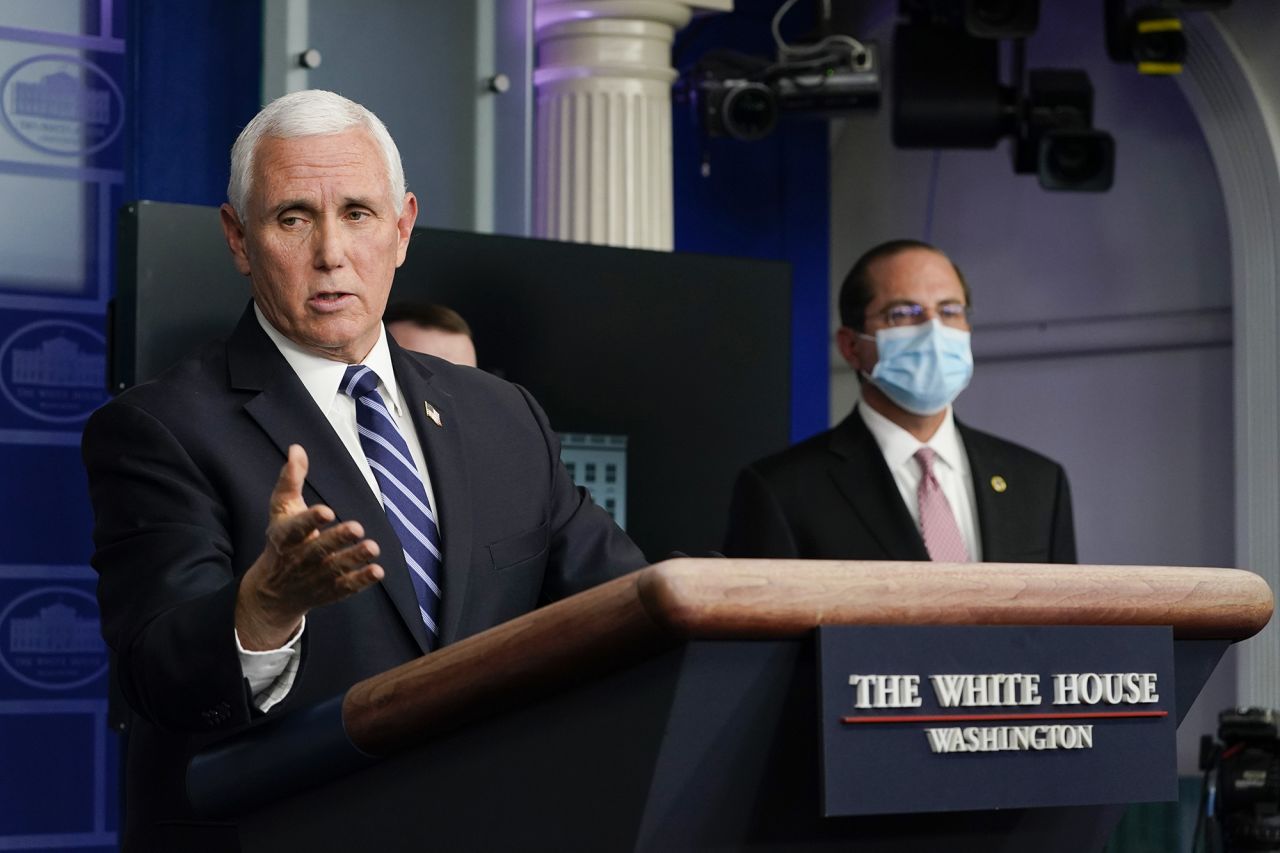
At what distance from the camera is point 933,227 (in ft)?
26.3

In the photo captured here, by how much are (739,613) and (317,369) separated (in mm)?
705

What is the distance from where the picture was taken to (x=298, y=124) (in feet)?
5.18

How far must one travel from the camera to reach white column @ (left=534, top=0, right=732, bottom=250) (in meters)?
5.31

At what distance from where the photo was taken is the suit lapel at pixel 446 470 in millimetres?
1501

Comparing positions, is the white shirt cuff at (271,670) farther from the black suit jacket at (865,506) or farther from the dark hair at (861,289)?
the dark hair at (861,289)

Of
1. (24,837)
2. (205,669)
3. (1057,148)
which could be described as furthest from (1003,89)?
(205,669)

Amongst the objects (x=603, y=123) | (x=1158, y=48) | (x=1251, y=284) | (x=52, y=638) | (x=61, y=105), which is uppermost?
(x=1158, y=48)

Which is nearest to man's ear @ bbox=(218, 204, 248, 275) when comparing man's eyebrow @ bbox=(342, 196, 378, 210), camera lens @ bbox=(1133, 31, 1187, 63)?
man's eyebrow @ bbox=(342, 196, 378, 210)

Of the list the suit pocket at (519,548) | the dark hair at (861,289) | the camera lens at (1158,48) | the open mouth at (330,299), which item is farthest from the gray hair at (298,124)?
the camera lens at (1158,48)

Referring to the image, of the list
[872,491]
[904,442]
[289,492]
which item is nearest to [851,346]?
[904,442]

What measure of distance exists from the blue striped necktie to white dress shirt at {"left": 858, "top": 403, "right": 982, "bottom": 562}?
6.65 ft

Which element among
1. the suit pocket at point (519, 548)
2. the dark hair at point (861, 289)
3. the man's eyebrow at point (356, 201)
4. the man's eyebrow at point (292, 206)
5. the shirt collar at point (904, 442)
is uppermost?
the dark hair at point (861, 289)

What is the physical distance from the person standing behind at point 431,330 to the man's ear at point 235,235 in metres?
1.66

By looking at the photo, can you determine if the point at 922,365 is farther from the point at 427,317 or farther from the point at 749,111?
the point at 749,111
